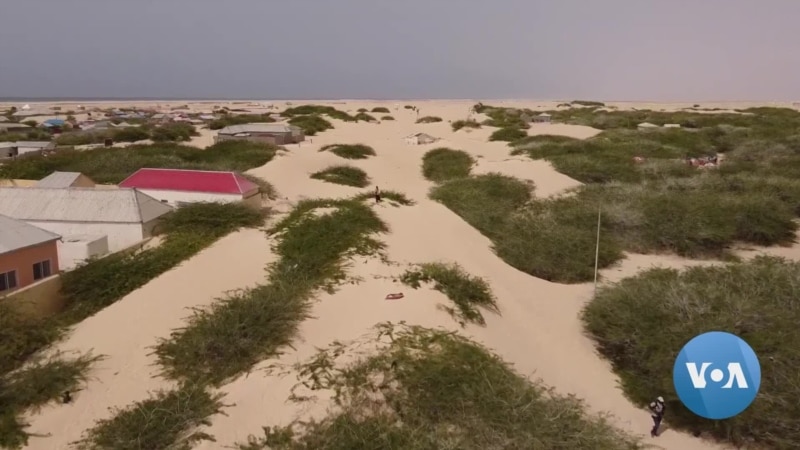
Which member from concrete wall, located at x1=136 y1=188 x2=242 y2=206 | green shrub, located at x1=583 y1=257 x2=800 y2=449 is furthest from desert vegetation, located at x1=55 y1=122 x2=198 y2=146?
green shrub, located at x1=583 y1=257 x2=800 y2=449

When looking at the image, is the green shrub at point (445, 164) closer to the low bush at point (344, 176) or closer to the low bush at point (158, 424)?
the low bush at point (344, 176)

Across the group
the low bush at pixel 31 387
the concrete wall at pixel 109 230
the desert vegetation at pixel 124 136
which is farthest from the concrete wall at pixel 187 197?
the desert vegetation at pixel 124 136

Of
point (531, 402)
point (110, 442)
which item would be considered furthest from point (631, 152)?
point (110, 442)

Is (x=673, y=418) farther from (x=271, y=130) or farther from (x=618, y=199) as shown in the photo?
(x=271, y=130)

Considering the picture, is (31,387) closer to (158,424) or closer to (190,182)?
(158,424)

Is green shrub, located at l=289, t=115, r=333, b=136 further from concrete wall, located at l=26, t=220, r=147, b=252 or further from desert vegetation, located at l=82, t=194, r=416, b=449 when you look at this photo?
concrete wall, located at l=26, t=220, r=147, b=252

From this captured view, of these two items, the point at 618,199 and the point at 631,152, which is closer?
the point at 618,199
